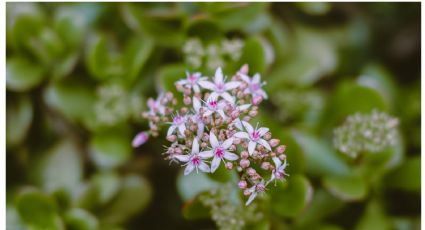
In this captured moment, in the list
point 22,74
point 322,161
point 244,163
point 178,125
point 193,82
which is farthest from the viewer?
point 22,74

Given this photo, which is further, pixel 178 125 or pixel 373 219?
pixel 373 219

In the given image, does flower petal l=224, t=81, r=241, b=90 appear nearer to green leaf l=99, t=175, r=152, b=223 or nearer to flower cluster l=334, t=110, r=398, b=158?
flower cluster l=334, t=110, r=398, b=158

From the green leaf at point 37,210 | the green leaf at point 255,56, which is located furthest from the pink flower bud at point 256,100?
the green leaf at point 37,210

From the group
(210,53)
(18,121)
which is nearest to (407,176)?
(210,53)

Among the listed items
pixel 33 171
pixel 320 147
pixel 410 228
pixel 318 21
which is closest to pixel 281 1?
pixel 318 21

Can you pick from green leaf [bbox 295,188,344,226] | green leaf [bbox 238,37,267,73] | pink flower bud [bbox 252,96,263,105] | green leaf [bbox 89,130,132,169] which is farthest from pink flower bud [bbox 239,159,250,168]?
green leaf [bbox 89,130,132,169]

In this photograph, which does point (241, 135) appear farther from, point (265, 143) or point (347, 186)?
point (347, 186)

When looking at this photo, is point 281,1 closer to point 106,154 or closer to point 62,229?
point 106,154
